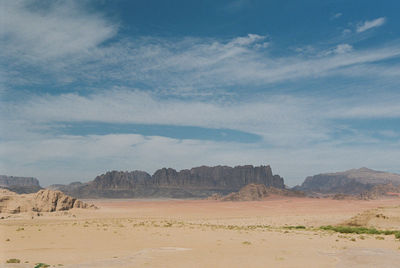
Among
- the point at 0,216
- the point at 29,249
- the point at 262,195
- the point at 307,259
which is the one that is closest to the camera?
the point at 307,259

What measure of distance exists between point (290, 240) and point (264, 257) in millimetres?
8296

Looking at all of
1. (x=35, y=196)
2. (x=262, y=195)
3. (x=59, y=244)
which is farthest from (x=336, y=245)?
(x=262, y=195)

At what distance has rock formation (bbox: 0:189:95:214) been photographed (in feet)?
182

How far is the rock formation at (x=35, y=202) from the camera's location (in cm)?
5555

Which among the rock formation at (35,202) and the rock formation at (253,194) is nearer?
the rock formation at (35,202)

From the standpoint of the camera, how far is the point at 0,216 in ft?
169

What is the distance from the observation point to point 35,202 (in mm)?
60062

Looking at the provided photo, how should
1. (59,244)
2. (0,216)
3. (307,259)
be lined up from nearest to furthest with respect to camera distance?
(307,259) → (59,244) → (0,216)

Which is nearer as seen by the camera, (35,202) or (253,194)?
(35,202)

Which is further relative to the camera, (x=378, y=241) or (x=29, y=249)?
(x=378, y=241)

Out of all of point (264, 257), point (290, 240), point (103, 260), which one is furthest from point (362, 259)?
point (103, 260)

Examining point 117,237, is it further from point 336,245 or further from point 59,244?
point 336,245

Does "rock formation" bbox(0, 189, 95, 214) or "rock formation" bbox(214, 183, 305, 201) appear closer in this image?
"rock formation" bbox(0, 189, 95, 214)

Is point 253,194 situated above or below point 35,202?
above
